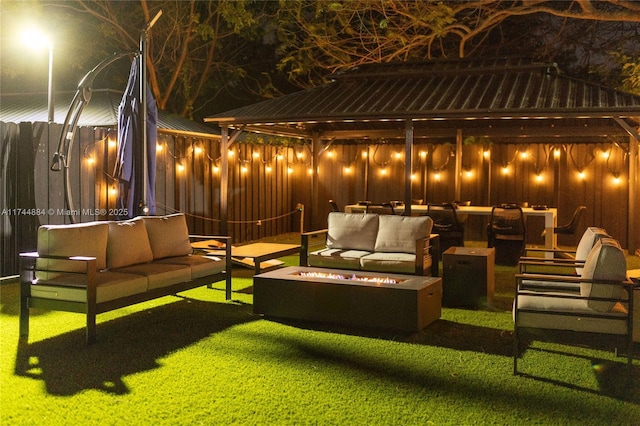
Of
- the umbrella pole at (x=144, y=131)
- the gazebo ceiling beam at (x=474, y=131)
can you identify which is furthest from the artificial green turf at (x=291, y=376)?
the gazebo ceiling beam at (x=474, y=131)

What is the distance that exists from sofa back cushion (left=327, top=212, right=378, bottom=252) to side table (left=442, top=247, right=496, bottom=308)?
1.45 m

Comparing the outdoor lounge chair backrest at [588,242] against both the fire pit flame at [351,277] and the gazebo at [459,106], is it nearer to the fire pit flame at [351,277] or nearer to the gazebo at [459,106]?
the fire pit flame at [351,277]

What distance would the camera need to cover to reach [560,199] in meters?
16.0

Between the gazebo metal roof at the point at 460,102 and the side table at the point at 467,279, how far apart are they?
10.2 feet

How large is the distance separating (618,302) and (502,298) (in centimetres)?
343

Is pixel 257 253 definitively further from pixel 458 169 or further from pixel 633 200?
pixel 633 200

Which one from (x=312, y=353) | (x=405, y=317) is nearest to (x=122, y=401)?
(x=312, y=353)

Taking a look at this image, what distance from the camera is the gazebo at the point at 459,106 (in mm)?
10695

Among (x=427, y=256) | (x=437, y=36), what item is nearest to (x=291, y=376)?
(x=427, y=256)

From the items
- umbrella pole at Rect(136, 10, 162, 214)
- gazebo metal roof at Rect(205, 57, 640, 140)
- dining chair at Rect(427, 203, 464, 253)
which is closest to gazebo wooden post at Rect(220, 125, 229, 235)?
gazebo metal roof at Rect(205, 57, 640, 140)

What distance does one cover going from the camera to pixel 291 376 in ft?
18.3

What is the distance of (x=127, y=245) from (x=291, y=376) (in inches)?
119

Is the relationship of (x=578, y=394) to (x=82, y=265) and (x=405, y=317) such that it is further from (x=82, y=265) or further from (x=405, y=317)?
(x=82, y=265)

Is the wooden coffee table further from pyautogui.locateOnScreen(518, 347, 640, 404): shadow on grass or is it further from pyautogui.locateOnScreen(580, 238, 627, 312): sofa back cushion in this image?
pyautogui.locateOnScreen(580, 238, 627, 312): sofa back cushion
